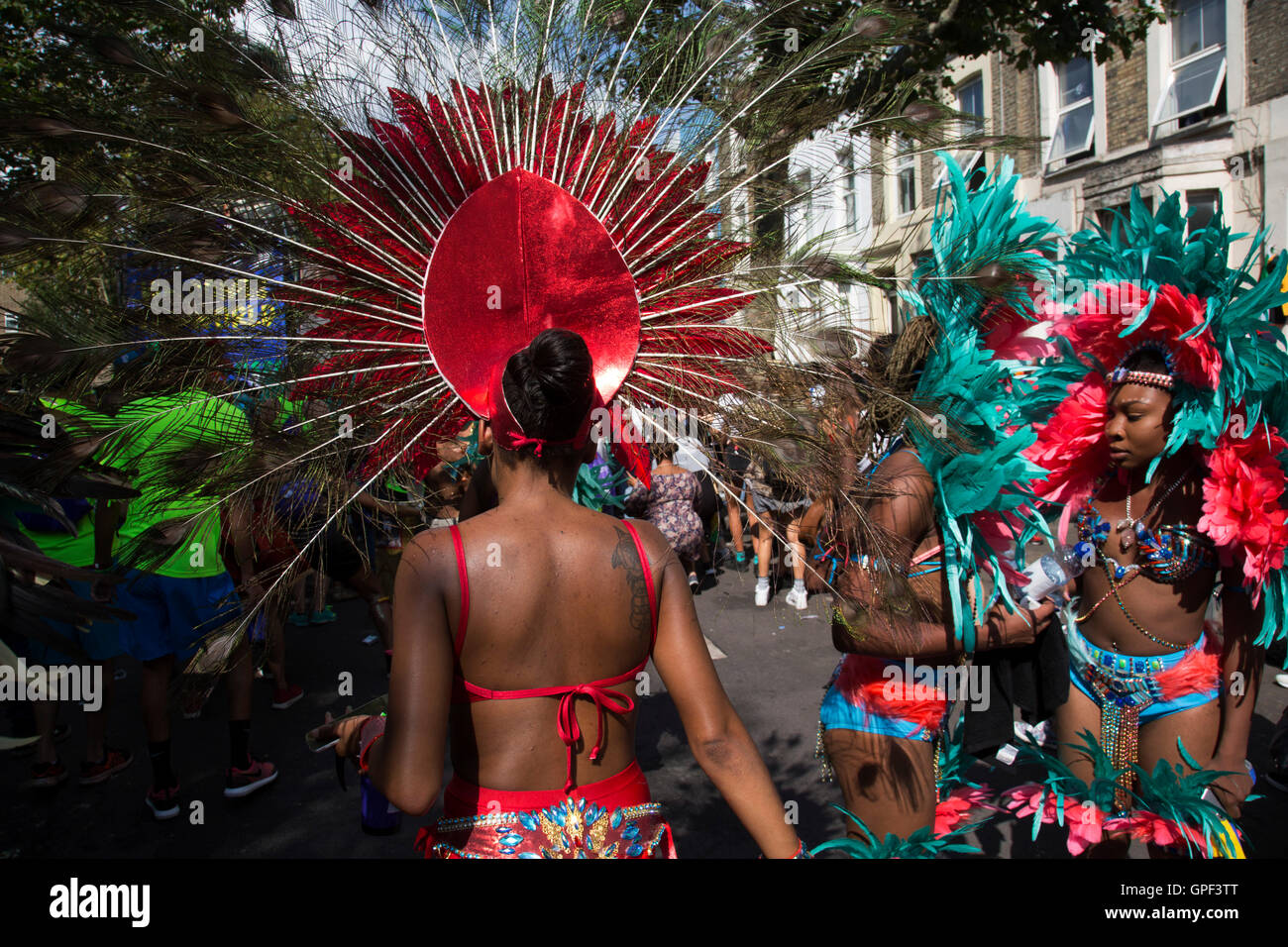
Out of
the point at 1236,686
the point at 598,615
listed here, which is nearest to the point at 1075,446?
the point at 1236,686

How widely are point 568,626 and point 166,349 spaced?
3.38 ft

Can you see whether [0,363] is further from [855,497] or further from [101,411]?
[855,497]

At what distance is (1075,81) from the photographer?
14.8 metres

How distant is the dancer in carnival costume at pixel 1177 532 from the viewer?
9.41 ft

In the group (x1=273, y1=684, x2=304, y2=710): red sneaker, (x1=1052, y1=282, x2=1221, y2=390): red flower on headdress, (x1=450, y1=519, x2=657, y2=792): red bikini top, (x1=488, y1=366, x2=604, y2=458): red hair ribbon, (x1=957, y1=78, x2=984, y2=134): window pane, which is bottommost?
(x1=273, y1=684, x2=304, y2=710): red sneaker

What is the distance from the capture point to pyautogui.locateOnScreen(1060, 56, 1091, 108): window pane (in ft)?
47.7

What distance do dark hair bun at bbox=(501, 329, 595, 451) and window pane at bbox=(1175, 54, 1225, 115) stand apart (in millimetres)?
14049

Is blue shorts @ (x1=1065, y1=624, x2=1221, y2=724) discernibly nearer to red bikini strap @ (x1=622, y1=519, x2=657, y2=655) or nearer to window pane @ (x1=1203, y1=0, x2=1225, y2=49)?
red bikini strap @ (x1=622, y1=519, x2=657, y2=655)

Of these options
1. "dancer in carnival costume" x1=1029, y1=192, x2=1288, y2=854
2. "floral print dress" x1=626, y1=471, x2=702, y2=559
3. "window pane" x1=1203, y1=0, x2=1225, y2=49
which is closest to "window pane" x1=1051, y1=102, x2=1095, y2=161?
"window pane" x1=1203, y1=0, x2=1225, y2=49

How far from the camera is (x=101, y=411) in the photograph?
1.85 meters

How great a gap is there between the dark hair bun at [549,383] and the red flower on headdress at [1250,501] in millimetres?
2319

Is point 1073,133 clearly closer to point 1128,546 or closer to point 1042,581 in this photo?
point 1128,546

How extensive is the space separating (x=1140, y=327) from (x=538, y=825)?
2756 mm
